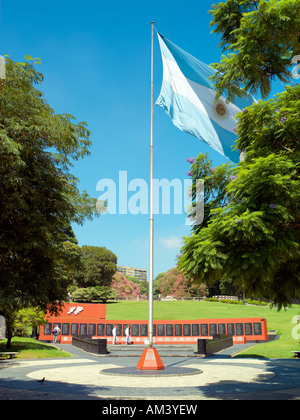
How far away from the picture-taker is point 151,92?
56.1ft

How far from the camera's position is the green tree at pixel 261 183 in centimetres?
739

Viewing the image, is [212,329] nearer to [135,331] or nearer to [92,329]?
[135,331]

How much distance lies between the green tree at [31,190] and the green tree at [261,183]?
3.38 metres

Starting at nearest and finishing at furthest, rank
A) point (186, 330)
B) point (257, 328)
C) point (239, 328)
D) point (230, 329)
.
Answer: point (257, 328) → point (239, 328) → point (230, 329) → point (186, 330)

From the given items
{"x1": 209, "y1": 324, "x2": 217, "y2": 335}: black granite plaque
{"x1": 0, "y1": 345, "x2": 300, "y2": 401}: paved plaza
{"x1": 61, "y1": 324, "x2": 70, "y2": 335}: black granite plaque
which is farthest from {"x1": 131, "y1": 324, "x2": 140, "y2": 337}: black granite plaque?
{"x1": 0, "y1": 345, "x2": 300, "y2": 401}: paved plaza

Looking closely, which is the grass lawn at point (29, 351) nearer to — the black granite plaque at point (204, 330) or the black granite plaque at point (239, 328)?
the black granite plaque at point (204, 330)

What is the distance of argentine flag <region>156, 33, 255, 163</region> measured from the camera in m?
A: 14.0

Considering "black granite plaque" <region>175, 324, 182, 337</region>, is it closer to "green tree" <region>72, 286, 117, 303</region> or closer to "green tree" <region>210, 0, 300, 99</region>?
"green tree" <region>210, 0, 300, 99</region>

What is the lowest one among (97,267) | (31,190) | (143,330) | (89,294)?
(143,330)

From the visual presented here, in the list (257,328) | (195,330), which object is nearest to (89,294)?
(195,330)

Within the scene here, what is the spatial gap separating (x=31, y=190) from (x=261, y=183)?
16.7 feet

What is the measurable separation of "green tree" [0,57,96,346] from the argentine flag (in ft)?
22.0

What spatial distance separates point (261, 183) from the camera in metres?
7.87

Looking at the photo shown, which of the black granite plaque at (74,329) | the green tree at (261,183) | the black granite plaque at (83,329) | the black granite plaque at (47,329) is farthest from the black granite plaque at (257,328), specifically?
the green tree at (261,183)
